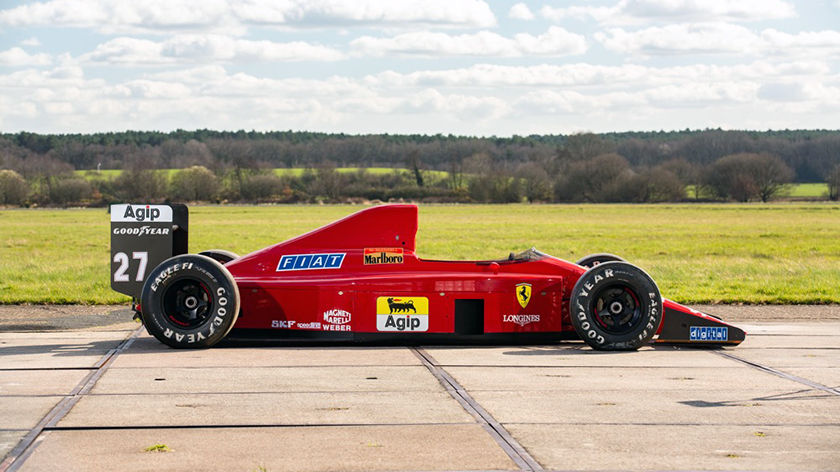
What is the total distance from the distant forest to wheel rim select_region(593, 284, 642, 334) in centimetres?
11956

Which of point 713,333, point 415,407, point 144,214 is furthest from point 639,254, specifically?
point 415,407

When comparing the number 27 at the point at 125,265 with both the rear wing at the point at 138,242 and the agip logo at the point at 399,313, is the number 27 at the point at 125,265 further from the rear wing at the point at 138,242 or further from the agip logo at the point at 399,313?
the agip logo at the point at 399,313

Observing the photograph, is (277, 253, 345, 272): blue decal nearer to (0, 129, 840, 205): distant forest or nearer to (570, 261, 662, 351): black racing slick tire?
(570, 261, 662, 351): black racing slick tire

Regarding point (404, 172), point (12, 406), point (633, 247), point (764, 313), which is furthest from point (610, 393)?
point (404, 172)

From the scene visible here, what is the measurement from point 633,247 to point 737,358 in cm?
2863

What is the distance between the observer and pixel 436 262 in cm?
1130

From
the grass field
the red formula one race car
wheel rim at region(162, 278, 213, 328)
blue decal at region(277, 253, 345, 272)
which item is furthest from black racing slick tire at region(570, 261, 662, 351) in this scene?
the grass field

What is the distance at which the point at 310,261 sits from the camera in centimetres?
1127

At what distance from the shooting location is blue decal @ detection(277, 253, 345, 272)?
1124 centimetres

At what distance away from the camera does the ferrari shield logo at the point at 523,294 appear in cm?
1102

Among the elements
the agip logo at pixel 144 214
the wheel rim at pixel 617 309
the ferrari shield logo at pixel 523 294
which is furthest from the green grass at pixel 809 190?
the agip logo at pixel 144 214

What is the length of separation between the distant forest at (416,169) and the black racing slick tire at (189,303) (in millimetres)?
120196

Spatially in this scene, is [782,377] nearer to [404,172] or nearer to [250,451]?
[250,451]

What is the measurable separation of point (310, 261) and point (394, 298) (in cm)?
112
